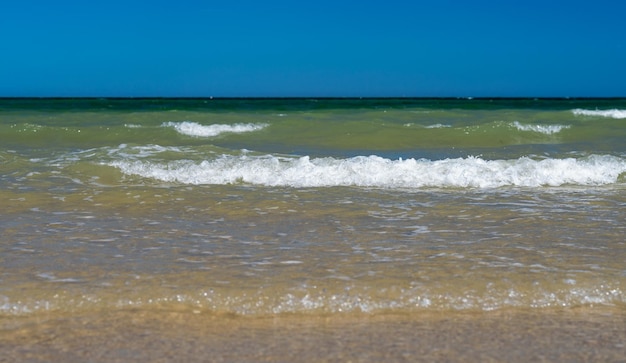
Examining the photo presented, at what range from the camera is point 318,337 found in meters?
2.63

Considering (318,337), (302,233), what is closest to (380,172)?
(302,233)

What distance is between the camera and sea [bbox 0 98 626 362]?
3.03 metres

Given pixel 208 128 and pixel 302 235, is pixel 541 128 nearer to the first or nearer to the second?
pixel 208 128

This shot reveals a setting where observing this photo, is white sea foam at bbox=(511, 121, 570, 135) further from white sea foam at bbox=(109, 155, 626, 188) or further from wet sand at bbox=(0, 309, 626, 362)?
wet sand at bbox=(0, 309, 626, 362)

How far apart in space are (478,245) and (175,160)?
15.4 ft

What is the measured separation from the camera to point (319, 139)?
12977 mm

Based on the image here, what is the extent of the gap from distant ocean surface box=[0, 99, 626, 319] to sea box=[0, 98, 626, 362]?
1 centimetres

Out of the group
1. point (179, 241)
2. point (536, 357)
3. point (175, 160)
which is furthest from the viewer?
point (175, 160)

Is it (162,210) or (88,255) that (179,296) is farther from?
(162,210)

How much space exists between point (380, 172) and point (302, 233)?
2776mm

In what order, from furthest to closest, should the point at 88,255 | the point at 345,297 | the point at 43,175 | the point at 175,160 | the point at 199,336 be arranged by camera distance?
the point at 175,160 → the point at 43,175 → the point at 88,255 → the point at 345,297 → the point at 199,336

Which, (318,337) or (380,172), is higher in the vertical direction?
(380,172)

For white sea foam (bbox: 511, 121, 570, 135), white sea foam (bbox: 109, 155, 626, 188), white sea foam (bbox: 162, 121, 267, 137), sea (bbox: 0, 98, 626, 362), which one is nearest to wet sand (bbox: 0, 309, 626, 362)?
sea (bbox: 0, 98, 626, 362)

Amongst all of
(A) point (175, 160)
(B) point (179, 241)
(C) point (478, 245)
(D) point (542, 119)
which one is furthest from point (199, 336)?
(D) point (542, 119)
